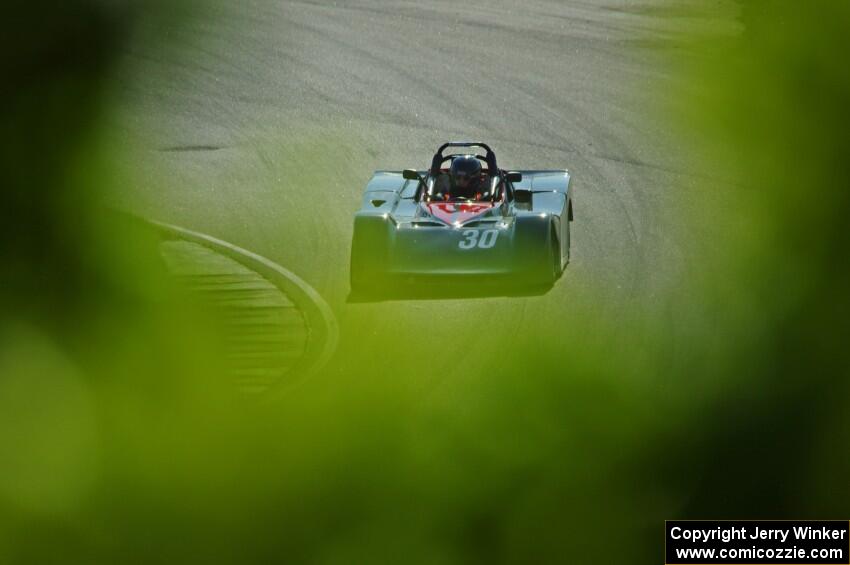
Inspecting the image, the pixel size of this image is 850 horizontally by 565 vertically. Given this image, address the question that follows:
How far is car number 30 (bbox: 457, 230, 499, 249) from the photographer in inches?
600

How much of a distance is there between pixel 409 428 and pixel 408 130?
1010 cm

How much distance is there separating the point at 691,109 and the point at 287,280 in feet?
28.3

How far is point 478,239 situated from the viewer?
15312mm

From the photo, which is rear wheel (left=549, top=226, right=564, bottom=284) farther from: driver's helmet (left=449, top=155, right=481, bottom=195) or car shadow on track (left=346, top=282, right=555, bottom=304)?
driver's helmet (left=449, top=155, right=481, bottom=195)

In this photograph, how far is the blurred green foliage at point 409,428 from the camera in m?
10.7

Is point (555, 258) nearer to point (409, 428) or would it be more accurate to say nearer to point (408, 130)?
point (409, 428)

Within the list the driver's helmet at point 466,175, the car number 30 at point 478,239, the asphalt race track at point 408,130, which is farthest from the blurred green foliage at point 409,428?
the driver's helmet at point 466,175

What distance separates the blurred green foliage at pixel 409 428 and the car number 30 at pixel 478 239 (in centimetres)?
106

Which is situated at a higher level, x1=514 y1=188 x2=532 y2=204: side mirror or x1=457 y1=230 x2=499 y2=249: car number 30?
x1=514 y1=188 x2=532 y2=204: side mirror

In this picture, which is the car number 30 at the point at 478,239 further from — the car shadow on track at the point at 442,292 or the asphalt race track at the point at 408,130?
the asphalt race track at the point at 408,130

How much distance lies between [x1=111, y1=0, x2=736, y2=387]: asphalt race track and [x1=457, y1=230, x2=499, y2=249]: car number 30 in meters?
0.56

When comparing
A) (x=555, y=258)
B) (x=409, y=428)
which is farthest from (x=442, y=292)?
(x=409, y=428)

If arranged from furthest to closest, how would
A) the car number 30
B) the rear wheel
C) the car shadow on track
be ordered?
the rear wheel, the car number 30, the car shadow on track

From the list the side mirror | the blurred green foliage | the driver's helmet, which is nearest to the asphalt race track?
the blurred green foliage
